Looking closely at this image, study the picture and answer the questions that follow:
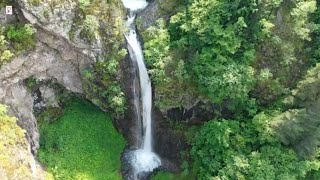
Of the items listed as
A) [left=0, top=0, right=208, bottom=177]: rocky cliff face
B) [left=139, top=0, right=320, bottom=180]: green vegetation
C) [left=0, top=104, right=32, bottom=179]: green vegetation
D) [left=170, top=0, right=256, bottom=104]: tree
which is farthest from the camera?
[left=170, top=0, right=256, bottom=104]: tree

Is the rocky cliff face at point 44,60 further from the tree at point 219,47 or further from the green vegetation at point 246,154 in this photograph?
the green vegetation at point 246,154

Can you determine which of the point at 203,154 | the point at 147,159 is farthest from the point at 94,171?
the point at 203,154

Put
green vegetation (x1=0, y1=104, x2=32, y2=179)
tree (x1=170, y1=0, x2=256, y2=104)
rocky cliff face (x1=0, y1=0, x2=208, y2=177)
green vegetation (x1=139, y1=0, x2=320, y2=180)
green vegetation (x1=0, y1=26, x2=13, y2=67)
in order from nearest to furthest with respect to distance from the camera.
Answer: green vegetation (x1=0, y1=104, x2=32, y2=179)
green vegetation (x1=0, y1=26, x2=13, y2=67)
rocky cliff face (x1=0, y1=0, x2=208, y2=177)
green vegetation (x1=139, y1=0, x2=320, y2=180)
tree (x1=170, y1=0, x2=256, y2=104)

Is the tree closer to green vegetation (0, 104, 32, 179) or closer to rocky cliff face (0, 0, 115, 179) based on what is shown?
rocky cliff face (0, 0, 115, 179)

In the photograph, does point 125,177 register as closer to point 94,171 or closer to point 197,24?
point 94,171

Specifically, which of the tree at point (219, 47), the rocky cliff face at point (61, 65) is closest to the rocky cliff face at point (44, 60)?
the rocky cliff face at point (61, 65)

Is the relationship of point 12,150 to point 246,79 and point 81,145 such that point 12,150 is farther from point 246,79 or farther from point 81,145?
point 246,79

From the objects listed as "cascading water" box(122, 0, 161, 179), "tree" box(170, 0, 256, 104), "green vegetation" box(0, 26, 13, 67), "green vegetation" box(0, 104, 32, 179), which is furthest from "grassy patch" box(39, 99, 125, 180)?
"tree" box(170, 0, 256, 104)
